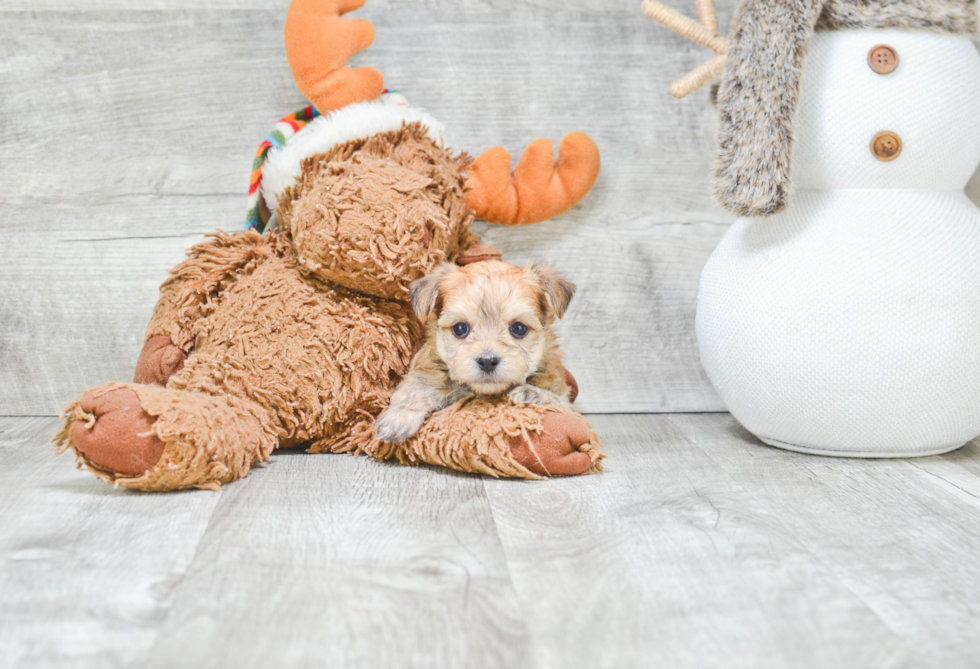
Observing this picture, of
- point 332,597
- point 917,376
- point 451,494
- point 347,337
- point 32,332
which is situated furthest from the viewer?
point 32,332

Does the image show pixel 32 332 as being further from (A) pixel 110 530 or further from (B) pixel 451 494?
(B) pixel 451 494

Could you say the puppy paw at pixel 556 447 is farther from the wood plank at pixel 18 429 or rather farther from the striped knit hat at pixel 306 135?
the wood plank at pixel 18 429

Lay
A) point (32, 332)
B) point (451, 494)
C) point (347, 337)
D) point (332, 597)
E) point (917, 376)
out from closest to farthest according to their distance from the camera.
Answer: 1. point (332, 597)
2. point (451, 494)
3. point (917, 376)
4. point (347, 337)
5. point (32, 332)

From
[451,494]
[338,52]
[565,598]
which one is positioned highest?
[338,52]

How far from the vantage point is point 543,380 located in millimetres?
1863

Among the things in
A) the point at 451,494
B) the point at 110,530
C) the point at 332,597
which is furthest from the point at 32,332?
the point at 332,597

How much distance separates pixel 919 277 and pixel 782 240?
0.28 metres

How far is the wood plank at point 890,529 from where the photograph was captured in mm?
1081

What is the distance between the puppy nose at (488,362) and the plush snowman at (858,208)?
54cm

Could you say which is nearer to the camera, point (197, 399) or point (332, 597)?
point (332, 597)

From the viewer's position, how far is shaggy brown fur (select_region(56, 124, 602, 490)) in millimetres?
1702

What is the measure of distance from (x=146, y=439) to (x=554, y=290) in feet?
2.90

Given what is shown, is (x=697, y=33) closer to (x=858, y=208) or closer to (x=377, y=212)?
(x=858, y=208)

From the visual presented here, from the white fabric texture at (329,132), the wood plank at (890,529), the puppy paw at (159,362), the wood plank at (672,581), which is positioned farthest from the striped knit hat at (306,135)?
the wood plank at (890,529)
